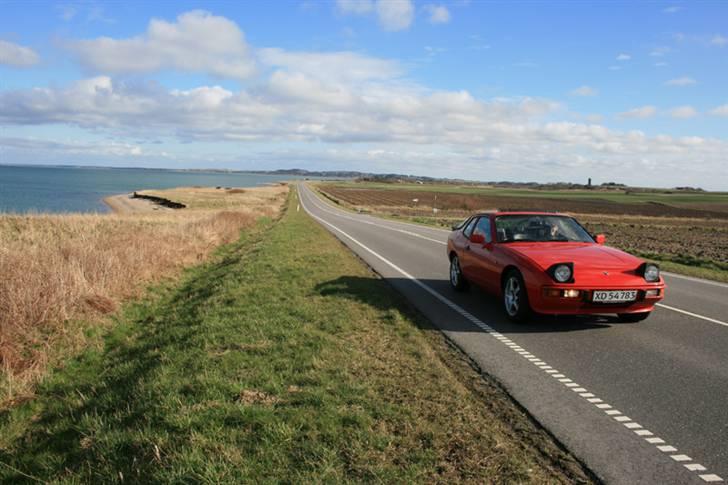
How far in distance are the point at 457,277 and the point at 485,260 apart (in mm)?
1477

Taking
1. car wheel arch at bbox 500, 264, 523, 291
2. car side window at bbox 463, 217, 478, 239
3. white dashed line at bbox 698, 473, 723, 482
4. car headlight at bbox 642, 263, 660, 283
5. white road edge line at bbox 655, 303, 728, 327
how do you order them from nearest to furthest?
1. white dashed line at bbox 698, 473, 723, 482
2. car headlight at bbox 642, 263, 660, 283
3. car wheel arch at bbox 500, 264, 523, 291
4. white road edge line at bbox 655, 303, 728, 327
5. car side window at bbox 463, 217, 478, 239

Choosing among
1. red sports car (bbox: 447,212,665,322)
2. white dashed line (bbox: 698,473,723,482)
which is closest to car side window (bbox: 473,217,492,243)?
red sports car (bbox: 447,212,665,322)

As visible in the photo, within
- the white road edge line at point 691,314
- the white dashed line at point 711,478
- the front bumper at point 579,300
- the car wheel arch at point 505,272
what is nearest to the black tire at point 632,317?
the front bumper at point 579,300

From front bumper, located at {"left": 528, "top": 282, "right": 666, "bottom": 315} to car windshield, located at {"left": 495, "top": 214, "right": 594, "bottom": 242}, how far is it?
1.57 meters

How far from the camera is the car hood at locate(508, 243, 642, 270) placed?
6.80 m

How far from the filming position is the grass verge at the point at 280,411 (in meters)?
3.42

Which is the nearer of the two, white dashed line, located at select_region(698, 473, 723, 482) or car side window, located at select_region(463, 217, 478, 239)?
white dashed line, located at select_region(698, 473, 723, 482)

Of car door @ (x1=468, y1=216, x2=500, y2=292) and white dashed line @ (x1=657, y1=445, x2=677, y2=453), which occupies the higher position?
car door @ (x1=468, y1=216, x2=500, y2=292)

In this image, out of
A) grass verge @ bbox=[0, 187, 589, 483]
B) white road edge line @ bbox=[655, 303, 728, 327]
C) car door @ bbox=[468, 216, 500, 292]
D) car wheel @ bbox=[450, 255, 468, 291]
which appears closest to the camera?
grass verge @ bbox=[0, 187, 589, 483]

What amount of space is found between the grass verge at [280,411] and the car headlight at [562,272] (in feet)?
5.68

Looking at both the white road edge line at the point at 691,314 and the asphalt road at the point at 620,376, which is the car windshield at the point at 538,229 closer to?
the asphalt road at the point at 620,376

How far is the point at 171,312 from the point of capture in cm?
948

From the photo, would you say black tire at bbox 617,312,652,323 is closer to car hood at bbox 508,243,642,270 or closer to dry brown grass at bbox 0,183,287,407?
car hood at bbox 508,243,642,270

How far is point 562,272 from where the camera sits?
6516 millimetres
